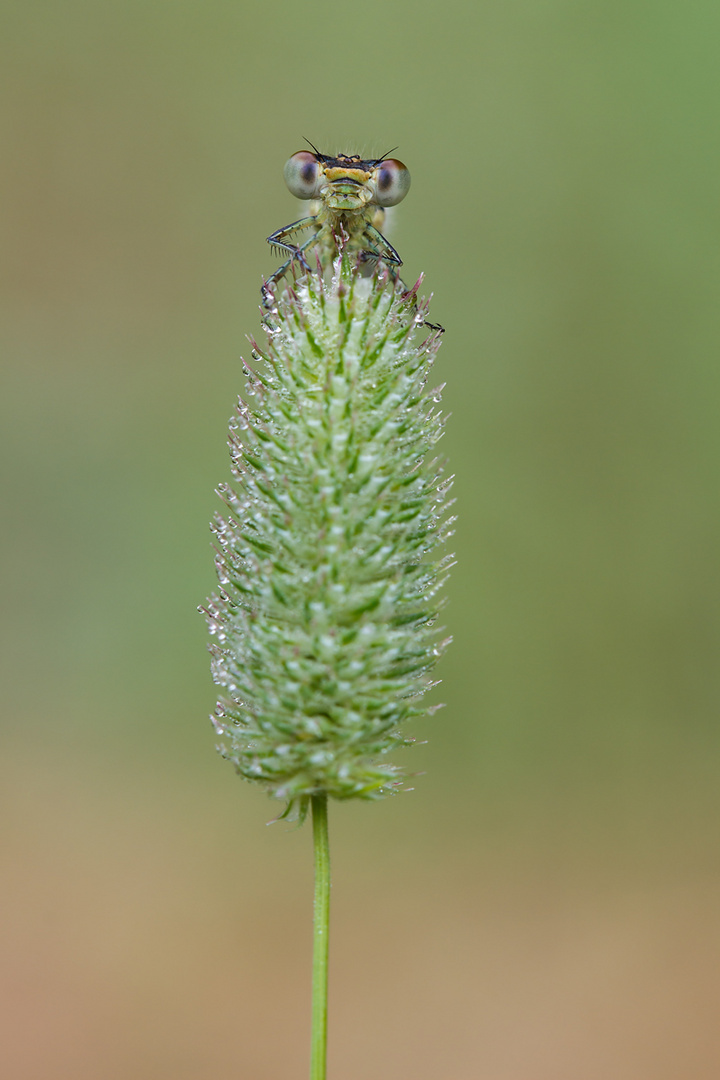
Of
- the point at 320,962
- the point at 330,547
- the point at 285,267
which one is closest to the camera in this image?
the point at 320,962

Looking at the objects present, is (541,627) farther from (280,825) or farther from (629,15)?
(629,15)

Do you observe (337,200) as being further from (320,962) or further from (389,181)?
(320,962)

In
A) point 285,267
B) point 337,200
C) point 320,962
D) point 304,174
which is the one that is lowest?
point 320,962

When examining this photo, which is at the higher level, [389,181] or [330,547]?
[389,181]

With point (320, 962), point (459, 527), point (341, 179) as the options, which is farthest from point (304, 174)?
point (459, 527)

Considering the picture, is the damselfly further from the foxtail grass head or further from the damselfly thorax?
the foxtail grass head

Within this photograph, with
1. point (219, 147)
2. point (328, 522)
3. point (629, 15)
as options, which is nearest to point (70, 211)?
point (219, 147)

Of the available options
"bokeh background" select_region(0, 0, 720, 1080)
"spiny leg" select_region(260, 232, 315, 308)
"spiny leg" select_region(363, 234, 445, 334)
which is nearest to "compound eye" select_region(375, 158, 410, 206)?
Answer: "spiny leg" select_region(363, 234, 445, 334)

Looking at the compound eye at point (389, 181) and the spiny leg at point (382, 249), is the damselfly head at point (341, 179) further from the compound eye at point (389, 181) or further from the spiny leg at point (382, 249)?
the spiny leg at point (382, 249)
